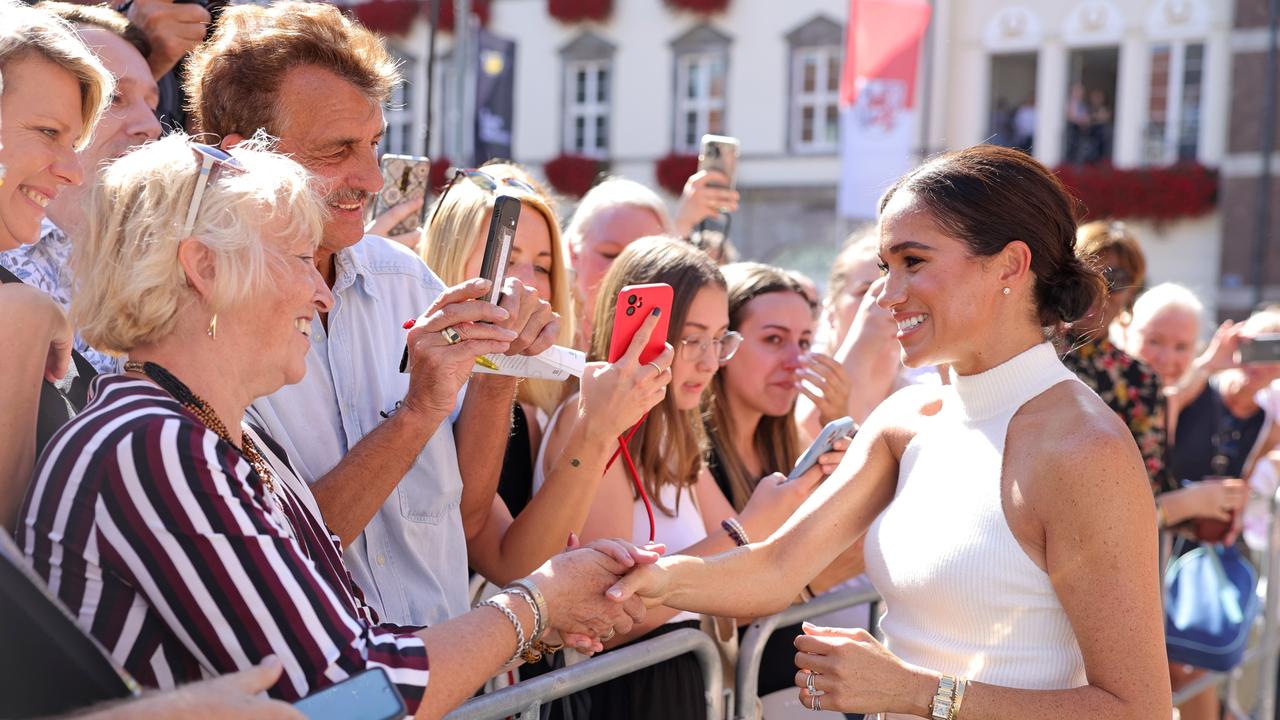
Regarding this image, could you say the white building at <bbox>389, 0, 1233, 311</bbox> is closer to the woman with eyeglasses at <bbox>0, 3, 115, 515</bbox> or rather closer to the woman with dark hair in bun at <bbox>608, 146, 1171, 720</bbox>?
the woman with dark hair in bun at <bbox>608, 146, 1171, 720</bbox>

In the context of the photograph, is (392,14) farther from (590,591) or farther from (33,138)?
(590,591)

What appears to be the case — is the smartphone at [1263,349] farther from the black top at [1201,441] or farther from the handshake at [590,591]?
the handshake at [590,591]

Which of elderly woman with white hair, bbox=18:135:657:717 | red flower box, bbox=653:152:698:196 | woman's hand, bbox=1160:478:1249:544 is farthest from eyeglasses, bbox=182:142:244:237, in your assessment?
red flower box, bbox=653:152:698:196

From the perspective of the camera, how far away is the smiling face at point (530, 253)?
10.1 ft

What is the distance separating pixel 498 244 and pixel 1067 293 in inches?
44.0

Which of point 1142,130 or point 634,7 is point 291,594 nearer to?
point 1142,130

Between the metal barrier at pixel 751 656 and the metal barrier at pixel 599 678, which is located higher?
the metal barrier at pixel 599 678

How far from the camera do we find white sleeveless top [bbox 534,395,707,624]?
2.99 m

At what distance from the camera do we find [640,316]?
2.59 meters

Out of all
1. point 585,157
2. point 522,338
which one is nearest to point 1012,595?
point 522,338

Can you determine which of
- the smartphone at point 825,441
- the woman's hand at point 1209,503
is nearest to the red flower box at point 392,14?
the woman's hand at point 1209,503

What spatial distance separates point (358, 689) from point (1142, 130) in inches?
790

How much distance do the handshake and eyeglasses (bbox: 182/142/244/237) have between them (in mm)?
770

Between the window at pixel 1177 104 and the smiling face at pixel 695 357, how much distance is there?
18035 millimetres
